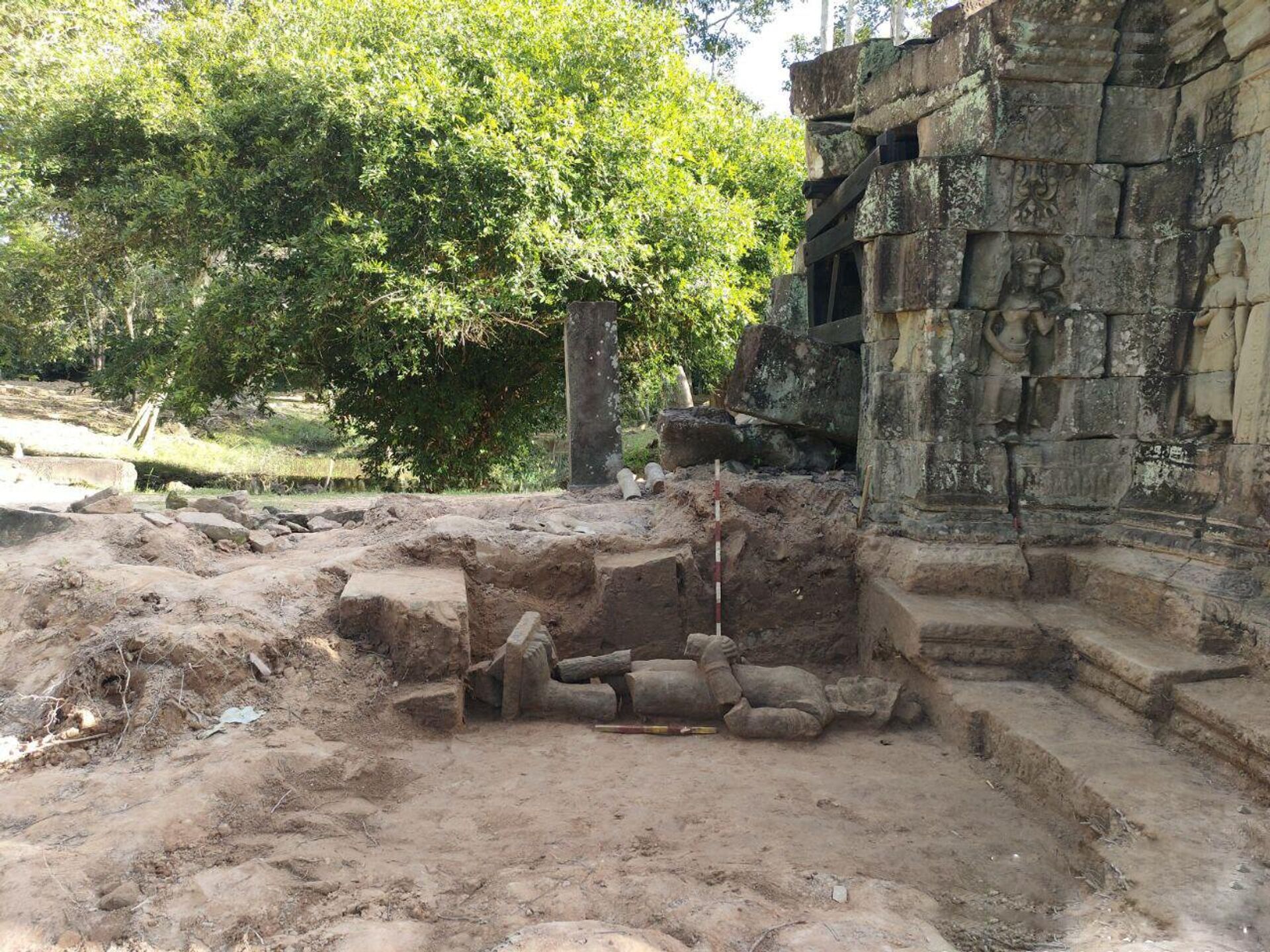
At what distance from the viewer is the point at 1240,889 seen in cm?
264

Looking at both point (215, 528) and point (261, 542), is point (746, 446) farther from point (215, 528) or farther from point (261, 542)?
point (215, 528)

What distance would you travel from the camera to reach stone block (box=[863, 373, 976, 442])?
5.37 m

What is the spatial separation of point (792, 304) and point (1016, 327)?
9.17 feet

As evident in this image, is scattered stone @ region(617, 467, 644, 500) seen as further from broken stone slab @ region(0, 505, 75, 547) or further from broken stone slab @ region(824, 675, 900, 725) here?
broken stone slab @ region(0, 505, 75, 547)

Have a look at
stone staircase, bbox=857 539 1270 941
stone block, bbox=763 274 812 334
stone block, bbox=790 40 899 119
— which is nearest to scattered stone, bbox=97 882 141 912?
stone staircase, bbox=857 539 1270 941

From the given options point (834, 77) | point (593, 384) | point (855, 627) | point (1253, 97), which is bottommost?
point (855, 627)

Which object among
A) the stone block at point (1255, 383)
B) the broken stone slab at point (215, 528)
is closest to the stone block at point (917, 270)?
the stone block at point (1255, 383)

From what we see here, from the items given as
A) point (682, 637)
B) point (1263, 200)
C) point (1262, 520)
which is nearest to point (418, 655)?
point (682, 637)

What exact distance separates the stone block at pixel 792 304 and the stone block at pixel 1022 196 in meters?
2.50

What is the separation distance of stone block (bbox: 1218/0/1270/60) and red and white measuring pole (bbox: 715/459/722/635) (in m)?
3.70

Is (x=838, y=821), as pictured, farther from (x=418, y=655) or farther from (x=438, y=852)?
(x=418, y=655)

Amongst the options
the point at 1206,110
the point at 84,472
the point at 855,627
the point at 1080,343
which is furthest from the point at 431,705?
the point at 84,472

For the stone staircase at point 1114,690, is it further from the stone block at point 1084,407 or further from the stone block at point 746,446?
the stone block at point 746,446

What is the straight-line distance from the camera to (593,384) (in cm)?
898
